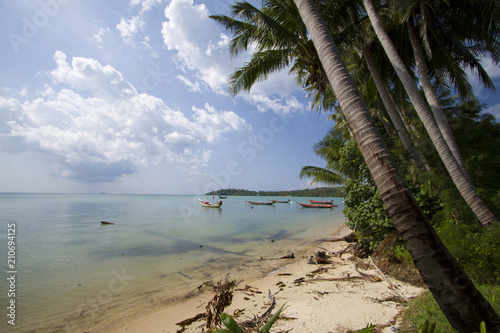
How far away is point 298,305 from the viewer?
4.12m

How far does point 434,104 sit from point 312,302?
22.6ft

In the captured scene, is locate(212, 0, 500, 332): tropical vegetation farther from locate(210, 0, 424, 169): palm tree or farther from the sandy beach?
the sandy beach

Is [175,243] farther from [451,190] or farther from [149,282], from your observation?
[451,190]

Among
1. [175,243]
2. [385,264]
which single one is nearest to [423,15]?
[385,264]

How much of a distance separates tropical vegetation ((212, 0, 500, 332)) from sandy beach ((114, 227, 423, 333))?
1548 millimetres

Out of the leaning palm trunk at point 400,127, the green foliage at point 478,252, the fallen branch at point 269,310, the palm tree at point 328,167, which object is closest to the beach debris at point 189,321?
the fallen branch at point 269,310

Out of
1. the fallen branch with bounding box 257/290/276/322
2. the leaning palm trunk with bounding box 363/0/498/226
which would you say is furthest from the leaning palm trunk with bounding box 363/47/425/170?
the fallen branch with bounding box 257/290/276/322

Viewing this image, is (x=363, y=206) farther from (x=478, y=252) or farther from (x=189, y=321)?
(x=189, y=321)

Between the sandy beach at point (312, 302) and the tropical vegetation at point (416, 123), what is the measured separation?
1548 mm

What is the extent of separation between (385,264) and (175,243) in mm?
10000

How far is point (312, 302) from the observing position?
4.22m

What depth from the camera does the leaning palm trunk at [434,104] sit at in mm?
6059

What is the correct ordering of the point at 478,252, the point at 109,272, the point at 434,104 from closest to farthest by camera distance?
the point at 478,252 < the point at 434,104 < the point at 109,272

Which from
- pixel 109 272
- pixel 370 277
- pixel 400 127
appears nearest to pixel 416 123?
pixel 400 127
